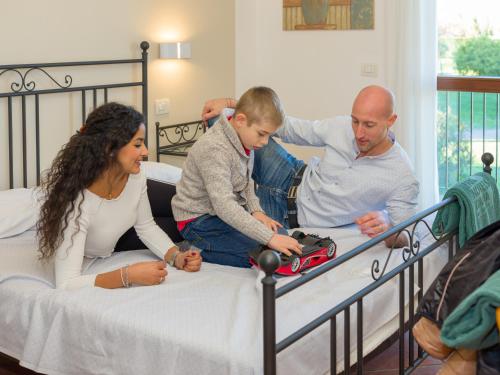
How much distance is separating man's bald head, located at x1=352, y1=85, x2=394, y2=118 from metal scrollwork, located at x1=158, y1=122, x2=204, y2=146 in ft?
6.21

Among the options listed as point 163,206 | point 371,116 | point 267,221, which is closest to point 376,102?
point 371,116

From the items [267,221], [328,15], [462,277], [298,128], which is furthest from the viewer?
[328,15]

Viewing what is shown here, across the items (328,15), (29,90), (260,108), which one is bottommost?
(260,108)

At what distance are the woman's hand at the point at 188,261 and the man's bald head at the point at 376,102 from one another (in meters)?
0.83

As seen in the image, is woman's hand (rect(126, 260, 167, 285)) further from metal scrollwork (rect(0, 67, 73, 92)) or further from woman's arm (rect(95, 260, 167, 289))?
metal scrollwork (rect(0, 67, 73, 92))

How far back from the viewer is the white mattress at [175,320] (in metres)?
2.29

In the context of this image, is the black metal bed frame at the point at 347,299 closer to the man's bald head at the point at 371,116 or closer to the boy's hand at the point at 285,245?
the boy's hand at the point at 285,245

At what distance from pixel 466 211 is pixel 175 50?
2401mm

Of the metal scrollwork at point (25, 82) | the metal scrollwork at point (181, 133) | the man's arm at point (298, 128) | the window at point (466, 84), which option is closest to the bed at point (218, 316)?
the man's arm at point (298, 128)

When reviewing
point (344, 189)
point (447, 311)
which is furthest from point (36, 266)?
point (447, 311)

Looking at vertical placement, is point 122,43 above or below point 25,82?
above

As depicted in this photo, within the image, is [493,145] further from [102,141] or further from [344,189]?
[102,141]

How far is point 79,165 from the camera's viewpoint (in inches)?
108

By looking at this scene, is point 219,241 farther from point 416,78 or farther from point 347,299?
point 416,78
